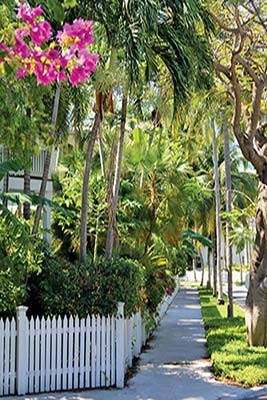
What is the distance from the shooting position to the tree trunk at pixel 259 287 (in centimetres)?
1134

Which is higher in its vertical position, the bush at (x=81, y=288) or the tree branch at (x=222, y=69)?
the tree branch at (x=222, y=69)

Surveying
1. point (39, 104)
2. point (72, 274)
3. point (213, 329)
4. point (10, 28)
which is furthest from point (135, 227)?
point (10, 28)

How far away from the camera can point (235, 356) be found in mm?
10391

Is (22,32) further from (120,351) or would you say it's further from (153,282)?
(153,282)

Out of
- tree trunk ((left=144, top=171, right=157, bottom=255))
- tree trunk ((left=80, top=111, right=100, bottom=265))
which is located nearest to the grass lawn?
tree trunk ((left=144, top=171, right=157, bottom=255))

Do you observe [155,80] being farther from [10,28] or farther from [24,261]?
[10,28]

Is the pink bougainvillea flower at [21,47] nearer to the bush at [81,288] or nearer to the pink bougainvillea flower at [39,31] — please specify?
the pink bougainvillea flower at [39,31]

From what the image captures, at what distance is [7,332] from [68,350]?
102 cm

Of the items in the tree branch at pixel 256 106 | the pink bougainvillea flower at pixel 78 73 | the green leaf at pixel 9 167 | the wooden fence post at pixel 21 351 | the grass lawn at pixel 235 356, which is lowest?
the grass lawn at pixel 235 356

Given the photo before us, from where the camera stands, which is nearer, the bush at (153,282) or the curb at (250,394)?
the curb at (250,394)

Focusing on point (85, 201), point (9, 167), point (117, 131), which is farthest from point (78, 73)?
point (117, 131)

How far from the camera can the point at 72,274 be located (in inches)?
360

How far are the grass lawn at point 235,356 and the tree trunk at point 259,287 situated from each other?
324 millimetres

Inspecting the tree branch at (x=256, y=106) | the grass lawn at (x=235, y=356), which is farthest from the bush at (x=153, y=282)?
the tree branch at (x=256, y=106)
